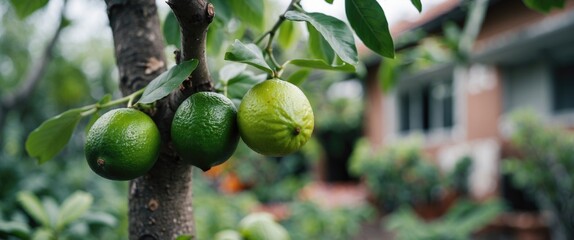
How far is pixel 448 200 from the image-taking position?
28.3 ft

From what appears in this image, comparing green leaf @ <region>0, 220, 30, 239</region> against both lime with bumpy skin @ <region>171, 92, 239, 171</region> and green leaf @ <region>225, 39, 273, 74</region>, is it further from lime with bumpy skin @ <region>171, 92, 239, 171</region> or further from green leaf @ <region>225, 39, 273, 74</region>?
green leaf @ <region>225, 39, 273, 74</region>

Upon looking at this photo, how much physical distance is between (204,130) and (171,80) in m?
0.11

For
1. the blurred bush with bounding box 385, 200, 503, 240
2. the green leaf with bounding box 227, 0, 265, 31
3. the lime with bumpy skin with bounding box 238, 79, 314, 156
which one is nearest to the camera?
the lime with bumpy skin with bounding box 238, 79, 314, 156

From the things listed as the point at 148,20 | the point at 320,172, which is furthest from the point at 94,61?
the point at 148,20

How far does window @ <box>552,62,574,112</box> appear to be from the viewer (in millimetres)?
7277

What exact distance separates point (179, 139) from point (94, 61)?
12.2m

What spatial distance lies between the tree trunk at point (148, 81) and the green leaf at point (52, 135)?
0.16 m

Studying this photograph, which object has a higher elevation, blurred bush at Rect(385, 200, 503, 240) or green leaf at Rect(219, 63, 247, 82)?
green leaf at Rect(219, 63, 247, 82)

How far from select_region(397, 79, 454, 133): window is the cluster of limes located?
9372mm

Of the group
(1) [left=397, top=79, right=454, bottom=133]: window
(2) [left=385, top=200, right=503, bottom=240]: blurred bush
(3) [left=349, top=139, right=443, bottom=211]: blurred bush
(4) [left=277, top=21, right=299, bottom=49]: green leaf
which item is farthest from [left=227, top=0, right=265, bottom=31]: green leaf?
(1) [left=397, top=79, right=454, bottom=133]: window

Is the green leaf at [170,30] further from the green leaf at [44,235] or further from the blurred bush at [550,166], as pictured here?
the blurred bush at [550,166]

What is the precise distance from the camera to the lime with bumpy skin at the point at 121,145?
0.87 meters

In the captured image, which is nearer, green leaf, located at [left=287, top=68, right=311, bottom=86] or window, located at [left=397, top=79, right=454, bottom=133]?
green leaf, located at [left=287, top=68, right=311, bottom=86]

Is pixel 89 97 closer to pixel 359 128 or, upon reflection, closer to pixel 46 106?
pixel 46 106
